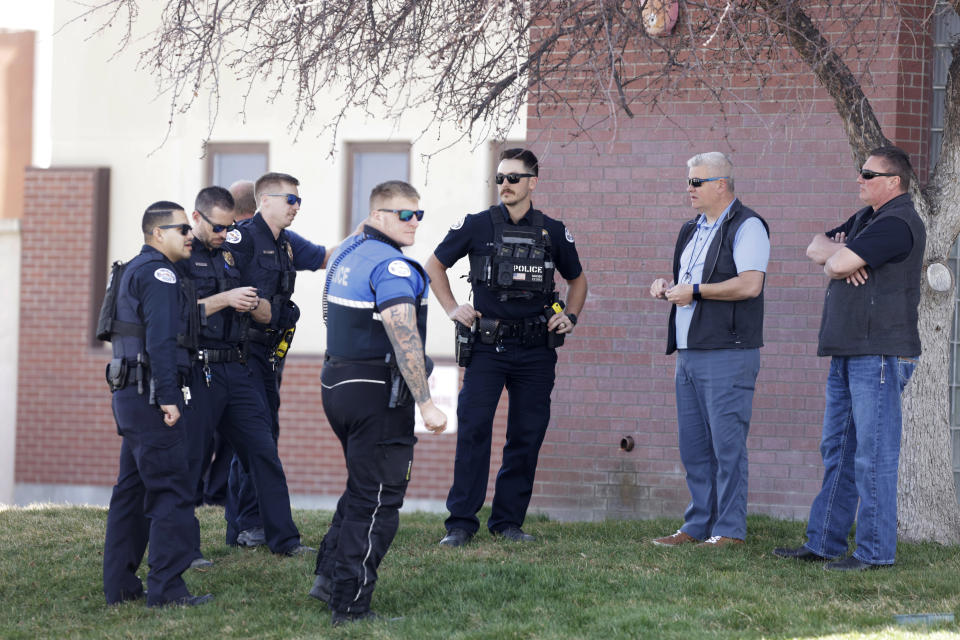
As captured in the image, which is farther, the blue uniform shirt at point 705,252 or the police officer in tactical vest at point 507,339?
the police officer in tactical vest at point 507,339

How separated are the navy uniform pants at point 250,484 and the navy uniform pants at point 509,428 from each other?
118 cm

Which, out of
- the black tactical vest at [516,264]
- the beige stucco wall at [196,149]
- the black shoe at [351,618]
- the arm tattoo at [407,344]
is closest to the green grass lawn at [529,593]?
the black shoe at [351,618]

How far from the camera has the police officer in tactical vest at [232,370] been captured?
21.4ft

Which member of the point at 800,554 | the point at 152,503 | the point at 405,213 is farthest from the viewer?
the point at 800,554

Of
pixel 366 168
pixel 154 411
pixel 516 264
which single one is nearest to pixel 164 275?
pixel 154 411

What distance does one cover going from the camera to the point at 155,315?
564 cm

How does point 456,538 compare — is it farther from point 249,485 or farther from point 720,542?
point 720,542

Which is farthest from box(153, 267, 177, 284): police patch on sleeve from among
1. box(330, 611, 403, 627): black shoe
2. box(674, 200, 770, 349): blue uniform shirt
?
box(674, 200, 770, 349): blue uniform shirt

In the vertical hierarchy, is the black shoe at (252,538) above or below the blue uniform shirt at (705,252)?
below

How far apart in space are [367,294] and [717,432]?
2.48m

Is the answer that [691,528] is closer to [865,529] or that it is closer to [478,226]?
[865,529]

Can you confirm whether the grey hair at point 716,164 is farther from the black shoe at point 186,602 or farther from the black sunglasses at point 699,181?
the black shoe at point 186,602

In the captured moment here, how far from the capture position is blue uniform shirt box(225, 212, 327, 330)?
692 centimetres

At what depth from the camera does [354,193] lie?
1284 cm
